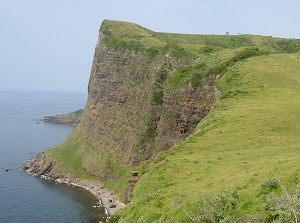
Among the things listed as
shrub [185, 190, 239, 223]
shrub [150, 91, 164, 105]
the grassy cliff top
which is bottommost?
shrub [185, 190, 239, 223]

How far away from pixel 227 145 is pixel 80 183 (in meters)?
78.6

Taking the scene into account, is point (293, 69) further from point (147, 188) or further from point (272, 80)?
point (147, 188)

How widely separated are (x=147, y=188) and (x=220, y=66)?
136 ft

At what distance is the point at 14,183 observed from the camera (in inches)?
4225

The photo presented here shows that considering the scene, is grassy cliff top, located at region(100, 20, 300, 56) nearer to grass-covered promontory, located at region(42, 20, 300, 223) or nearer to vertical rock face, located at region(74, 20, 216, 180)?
vertical rock face, located at region(74, 20, 216, 180)

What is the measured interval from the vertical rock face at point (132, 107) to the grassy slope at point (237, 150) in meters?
10.8

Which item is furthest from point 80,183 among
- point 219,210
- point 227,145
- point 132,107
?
point 219,210

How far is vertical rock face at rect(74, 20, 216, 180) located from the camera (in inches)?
2514

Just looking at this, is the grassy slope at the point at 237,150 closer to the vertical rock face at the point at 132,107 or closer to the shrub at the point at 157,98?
the vertical rock face at the point at 132,107

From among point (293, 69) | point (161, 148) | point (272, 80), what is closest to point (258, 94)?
point (272, 80)

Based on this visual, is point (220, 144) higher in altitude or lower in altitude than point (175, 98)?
lower

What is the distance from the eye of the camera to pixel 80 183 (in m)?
106

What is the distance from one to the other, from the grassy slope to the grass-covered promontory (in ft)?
0.22

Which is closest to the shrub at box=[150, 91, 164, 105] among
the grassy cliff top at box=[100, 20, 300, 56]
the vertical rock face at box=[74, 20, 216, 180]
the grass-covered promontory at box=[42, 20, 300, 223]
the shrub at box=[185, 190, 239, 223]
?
the vertical rock face at box=[74, 20, 216, 180]
